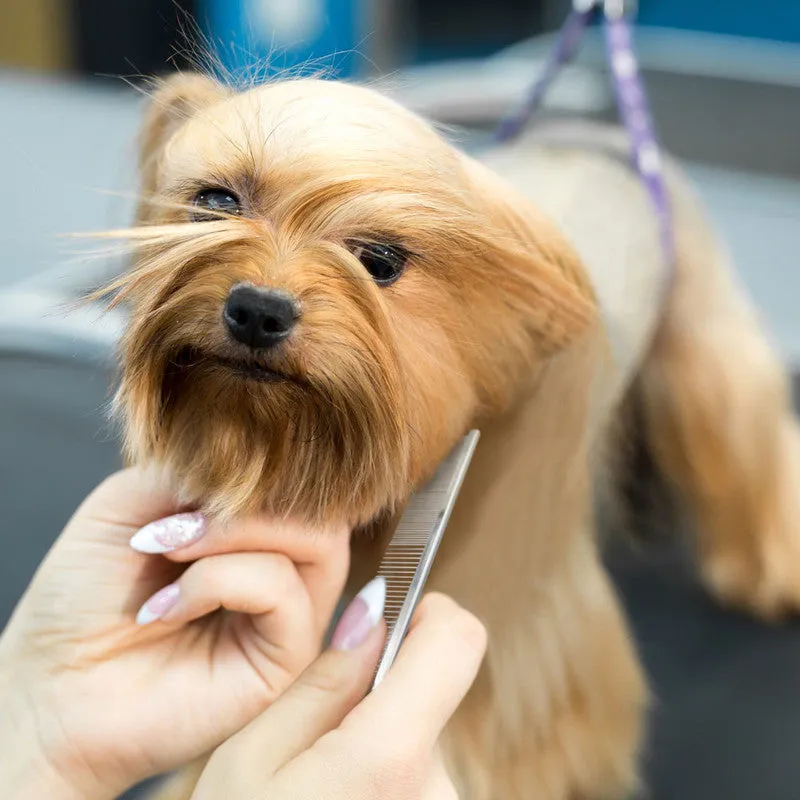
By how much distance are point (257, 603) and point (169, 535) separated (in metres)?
0.05

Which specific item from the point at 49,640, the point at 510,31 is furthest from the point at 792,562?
the point at 510,31

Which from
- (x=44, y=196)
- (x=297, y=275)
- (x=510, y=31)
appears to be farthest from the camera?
(x=510, y=31)

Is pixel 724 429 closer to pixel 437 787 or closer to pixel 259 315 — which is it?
pixel 437 787

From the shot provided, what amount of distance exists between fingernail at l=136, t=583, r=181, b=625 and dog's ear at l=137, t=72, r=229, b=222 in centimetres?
16

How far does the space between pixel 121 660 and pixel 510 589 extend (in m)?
0.28

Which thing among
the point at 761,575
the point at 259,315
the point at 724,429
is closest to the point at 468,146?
the point at 259,315

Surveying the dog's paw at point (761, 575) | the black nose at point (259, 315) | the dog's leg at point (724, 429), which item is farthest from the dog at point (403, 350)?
the dog's paw at point (761, 575)

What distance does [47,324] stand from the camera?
0.88 metres

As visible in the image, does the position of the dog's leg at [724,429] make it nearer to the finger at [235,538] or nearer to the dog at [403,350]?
the dog at [403,350]

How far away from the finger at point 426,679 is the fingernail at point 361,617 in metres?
0.02

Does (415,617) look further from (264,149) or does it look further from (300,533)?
(264,149)

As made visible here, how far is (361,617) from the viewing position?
434 millimetres

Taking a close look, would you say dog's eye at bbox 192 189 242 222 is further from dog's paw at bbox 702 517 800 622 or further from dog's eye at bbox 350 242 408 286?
dog's paw at bbox 702 517 800 622

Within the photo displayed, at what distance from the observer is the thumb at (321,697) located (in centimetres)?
41
